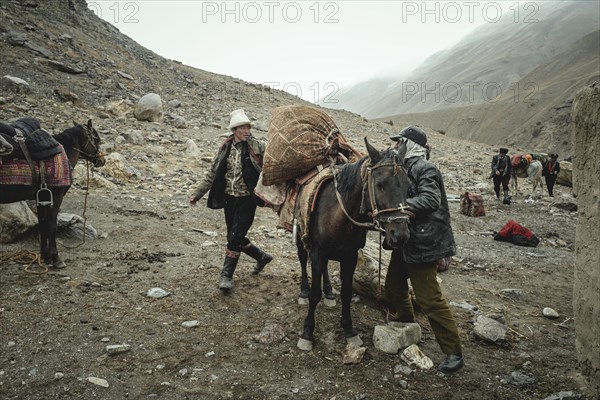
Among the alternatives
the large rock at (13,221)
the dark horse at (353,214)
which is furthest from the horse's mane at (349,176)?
the large rock at (13,221)

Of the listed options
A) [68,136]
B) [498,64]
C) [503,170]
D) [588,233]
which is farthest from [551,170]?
[498,64]

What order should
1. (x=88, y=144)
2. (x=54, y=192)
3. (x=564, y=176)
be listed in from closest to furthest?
(x=54, y=192) < (x=88, y=144) < (x=564, y=176)

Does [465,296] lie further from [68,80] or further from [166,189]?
[68,80]

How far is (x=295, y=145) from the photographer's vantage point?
4020 mm

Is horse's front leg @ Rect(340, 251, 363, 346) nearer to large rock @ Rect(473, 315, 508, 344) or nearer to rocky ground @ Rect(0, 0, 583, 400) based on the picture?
rocky ground @ Rect(0, 0, 583, 400)

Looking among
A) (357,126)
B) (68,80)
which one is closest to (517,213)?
(357,126)

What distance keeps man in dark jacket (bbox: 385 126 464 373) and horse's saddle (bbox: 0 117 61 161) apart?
14.4 feet

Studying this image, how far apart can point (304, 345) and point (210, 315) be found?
1203 millimetres

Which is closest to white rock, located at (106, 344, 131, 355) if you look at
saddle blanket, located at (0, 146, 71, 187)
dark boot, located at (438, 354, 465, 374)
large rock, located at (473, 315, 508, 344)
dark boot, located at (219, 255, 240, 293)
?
dark boot, located at (219, 255, 240, 293)

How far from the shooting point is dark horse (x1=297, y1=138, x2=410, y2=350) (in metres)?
2.88

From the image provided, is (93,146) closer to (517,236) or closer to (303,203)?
(303,203)

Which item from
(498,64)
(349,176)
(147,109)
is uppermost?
(498,64)

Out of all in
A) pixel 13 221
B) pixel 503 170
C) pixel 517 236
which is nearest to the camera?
pixel 13 221

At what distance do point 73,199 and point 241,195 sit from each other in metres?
4.66
